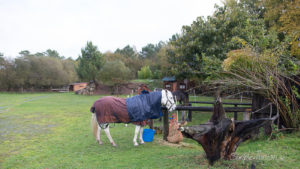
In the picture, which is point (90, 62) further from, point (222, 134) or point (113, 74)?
point (222, 134)

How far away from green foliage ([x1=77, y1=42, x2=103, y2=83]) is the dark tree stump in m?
30.2

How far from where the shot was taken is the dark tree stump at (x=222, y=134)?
319cm

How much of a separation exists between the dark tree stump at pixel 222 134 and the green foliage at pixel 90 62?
99.0ft

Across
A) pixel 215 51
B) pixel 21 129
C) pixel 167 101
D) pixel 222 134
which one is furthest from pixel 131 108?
pixel 21 129

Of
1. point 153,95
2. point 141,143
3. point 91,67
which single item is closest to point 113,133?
point 141,143

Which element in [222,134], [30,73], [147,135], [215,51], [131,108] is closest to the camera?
[222,134]

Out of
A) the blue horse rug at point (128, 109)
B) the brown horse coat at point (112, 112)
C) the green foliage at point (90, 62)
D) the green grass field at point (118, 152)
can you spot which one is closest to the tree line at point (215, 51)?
the green foliage at point (90, 62)

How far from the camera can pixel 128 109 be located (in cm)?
545

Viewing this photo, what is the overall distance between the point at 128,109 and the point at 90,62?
92.8 ft

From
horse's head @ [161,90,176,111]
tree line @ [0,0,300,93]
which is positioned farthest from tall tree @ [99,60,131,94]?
horse's head @ [161,90,176,111]

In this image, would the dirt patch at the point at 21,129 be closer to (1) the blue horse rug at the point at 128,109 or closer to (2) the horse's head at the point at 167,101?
(1) the blue horse rug at the point at 128,109

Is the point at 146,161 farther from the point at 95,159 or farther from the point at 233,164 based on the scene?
the point at 233,164

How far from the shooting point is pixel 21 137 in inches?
268

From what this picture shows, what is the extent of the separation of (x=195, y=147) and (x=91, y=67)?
28792mm
